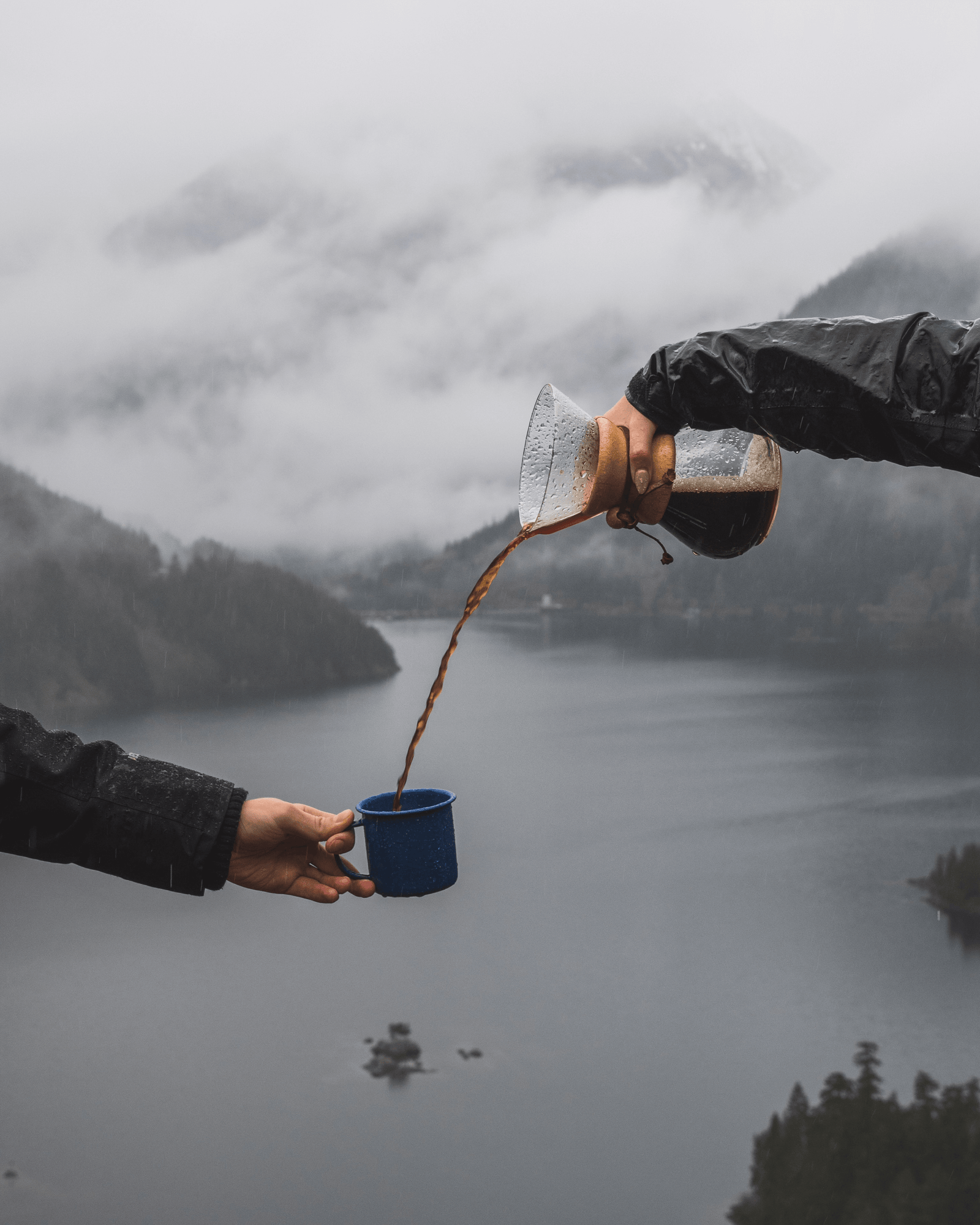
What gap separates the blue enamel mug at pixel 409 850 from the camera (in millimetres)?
1724

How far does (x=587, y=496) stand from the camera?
67.5 inches

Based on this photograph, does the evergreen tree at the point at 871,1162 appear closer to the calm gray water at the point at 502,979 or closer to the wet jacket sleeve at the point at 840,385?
the calm gray water at the point at 502,979

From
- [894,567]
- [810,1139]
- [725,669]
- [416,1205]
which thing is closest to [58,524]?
[416,1205]

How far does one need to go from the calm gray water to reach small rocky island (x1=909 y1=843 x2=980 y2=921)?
4.21 feet

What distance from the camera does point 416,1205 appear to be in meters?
42.7

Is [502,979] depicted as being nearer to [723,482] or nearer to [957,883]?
[957,883]

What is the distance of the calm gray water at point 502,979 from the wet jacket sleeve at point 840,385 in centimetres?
4032

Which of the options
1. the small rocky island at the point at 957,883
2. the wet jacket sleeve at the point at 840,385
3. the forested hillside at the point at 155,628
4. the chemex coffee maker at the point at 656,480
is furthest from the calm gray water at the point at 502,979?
the wet jacket sleeve at the point at 840,385

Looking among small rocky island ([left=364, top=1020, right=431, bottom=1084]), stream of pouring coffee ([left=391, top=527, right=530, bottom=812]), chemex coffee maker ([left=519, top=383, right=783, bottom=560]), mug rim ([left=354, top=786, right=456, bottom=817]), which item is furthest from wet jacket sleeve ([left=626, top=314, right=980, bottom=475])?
small rocky island ([left=364, top=1020, right=431, bottom=1084])

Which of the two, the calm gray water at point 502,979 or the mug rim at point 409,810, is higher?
the mug rim at point 409,810

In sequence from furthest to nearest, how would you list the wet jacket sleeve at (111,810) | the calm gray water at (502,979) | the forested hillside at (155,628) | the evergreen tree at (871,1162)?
the forested hillside at (155,628)
the calm gray water at (502,979)
the evergreen tree at (871,1162)
the wet jacket sleeve at (111,810)

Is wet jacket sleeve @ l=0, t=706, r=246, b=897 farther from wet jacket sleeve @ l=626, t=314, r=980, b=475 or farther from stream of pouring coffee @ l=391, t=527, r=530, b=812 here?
wet jacket sleeve @ l=626, t=314, r=980, b=475

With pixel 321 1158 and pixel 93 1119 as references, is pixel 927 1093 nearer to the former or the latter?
pixel 321 1158

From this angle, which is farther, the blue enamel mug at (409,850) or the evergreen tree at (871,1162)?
the evergreen tree at (871,1162)
